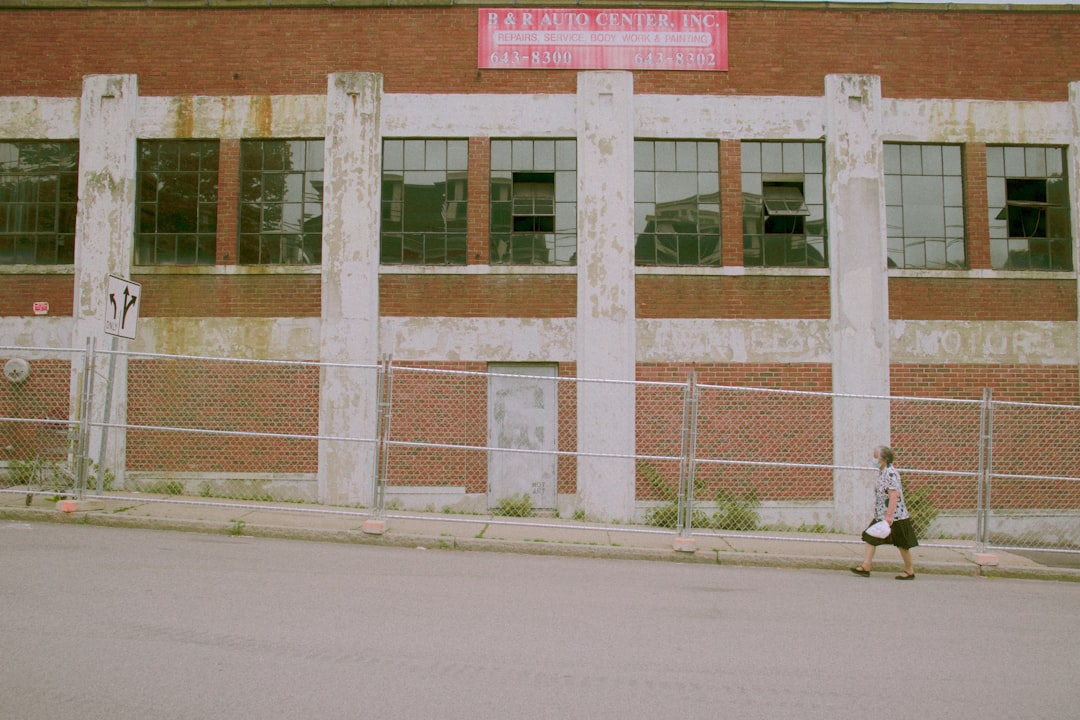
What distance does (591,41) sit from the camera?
1331cm

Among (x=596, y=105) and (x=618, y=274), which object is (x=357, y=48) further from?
(x=618, y=274)

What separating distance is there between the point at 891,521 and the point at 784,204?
6.64 meters

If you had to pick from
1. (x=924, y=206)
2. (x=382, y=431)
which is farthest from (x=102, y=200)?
(x=924, y=206)

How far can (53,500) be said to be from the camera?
33.7ft

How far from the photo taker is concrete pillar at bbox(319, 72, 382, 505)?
12.8 metres

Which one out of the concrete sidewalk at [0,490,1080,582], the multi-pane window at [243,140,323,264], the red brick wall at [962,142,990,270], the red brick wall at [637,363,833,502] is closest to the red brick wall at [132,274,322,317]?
the multi-pane window at [243,140,323,264]

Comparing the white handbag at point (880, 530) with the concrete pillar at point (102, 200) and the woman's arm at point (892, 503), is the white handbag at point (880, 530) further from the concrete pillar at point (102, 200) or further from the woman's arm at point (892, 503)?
the concrete pillar at point (102, 200)

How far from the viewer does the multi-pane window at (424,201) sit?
13289mm

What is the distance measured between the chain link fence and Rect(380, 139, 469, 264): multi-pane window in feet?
6.90

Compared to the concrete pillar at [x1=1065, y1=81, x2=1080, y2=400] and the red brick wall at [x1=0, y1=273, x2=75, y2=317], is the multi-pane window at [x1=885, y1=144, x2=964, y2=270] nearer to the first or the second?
the concrete pillar at [x1=1065, y1=81, x2=1080, y2=400]

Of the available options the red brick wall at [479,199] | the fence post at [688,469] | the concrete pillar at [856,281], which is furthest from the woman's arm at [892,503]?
the red brick wall at [479,199]

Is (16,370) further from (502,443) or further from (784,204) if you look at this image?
(784,204)

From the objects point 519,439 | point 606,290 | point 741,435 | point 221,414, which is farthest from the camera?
point 606,290

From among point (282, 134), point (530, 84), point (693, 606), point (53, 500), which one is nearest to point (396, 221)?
point (282, 134)
